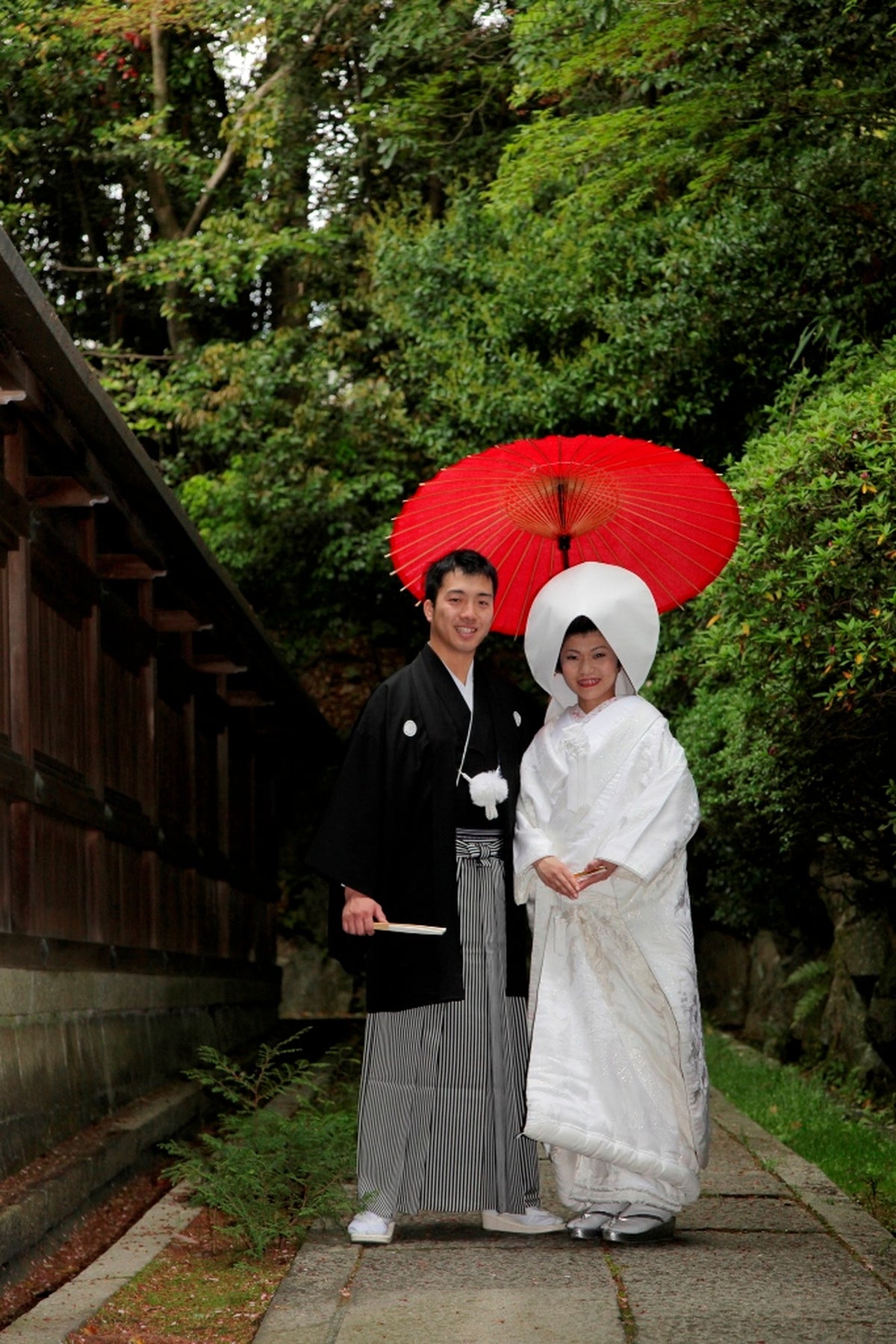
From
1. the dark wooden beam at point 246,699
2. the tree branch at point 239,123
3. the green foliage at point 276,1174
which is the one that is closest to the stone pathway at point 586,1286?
the green foliage at point 276,1174

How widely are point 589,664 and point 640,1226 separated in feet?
5.85

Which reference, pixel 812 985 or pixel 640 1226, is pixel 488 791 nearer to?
pixel 640 1226

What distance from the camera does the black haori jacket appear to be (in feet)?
16.6

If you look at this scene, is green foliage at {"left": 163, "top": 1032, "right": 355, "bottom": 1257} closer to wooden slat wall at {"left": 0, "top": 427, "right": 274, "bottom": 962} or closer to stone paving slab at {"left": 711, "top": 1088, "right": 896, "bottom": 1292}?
wooden slat wall at {"left": 0, "top": 427, "right": 274, "bottom": 962}

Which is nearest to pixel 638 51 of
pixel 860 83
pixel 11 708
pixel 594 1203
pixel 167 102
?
pixel 860 83

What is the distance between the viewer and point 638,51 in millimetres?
10117

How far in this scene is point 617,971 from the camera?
4996 millimetres

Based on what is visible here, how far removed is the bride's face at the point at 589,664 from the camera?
518 centimetres

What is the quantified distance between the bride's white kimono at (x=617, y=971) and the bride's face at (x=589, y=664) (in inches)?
3.2

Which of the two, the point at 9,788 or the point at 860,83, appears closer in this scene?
the point at 9,788

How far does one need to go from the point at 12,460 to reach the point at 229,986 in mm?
7601

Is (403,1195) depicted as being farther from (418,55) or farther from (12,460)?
(418,55)

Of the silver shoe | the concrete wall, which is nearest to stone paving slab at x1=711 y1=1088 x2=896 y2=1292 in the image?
the silver shoe

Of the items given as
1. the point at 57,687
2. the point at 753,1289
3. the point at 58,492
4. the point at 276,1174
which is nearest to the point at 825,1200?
the point at 753,1289
